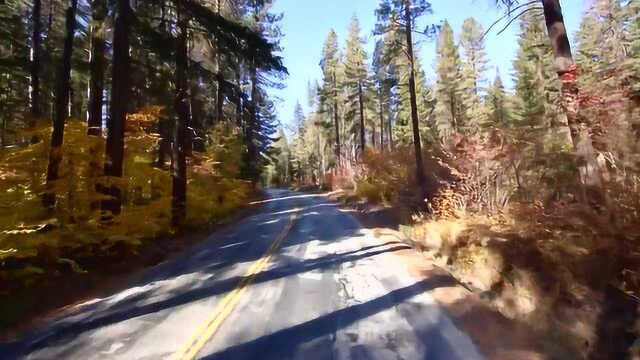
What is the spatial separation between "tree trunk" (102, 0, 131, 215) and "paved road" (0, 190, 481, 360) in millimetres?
2402

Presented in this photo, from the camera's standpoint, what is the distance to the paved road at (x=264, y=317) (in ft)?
21.1

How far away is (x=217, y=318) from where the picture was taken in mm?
7852

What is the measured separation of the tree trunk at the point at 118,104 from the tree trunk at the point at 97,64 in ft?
3.43

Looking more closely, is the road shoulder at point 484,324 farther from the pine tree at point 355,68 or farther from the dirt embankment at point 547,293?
the pine tree at point 355,68

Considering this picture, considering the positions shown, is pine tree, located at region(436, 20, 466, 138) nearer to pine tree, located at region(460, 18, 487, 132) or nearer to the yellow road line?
pine tree, located at region(460, 18, 487, 132)

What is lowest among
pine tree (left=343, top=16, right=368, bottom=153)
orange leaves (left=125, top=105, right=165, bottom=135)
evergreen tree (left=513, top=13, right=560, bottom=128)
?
orange leaves (left=125, top=105, right=165, bottom=135)

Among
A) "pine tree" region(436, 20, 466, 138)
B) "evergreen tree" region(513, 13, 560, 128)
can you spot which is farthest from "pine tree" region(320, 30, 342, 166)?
"evergreen tree" region(513, 13, 560, 128)

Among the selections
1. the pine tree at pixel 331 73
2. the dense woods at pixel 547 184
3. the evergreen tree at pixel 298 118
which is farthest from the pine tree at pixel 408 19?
the evergreen tree at pixel 298 118

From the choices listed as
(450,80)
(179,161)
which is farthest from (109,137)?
(450,80)

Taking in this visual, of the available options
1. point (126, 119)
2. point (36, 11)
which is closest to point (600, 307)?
point (126, 119)

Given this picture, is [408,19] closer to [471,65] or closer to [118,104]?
[118,104]

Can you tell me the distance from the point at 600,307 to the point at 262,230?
15515 millimetres

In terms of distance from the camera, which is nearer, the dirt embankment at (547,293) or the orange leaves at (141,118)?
the dirt embankment at (547,293)

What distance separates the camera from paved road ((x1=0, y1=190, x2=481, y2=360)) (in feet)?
21.1
